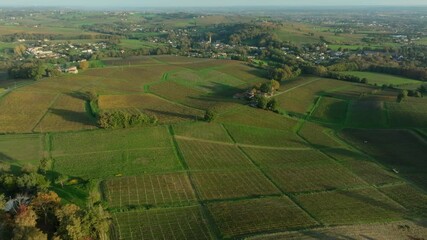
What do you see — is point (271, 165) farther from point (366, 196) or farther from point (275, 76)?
point (275, 76)

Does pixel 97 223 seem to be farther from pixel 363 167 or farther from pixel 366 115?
pixel 366 115

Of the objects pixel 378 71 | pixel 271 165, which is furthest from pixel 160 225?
pixel 378 71

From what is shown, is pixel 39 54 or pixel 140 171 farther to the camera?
pixel 39 54

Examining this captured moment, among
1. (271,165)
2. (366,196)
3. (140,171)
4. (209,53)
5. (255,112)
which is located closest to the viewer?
(366,196)

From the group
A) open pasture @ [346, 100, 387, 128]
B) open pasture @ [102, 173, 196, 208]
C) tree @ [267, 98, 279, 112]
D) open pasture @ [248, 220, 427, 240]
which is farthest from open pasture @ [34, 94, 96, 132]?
open pasture @ [346, 100, 387, 128]

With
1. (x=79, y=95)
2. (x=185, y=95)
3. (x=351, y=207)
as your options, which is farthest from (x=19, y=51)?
(x=351, y=207)

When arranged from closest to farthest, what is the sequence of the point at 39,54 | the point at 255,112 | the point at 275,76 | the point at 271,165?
the point at 271,165 < the point at 255,112 < the point at 275,76 < the point at 39,54
